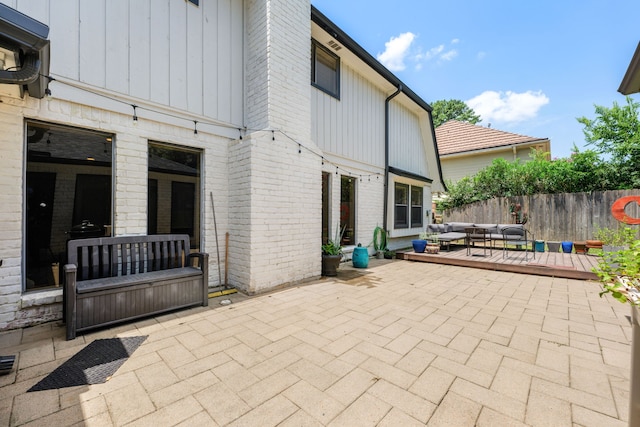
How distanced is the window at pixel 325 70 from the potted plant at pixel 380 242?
3.76 meters

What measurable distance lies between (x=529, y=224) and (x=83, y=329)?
11722 millimetres

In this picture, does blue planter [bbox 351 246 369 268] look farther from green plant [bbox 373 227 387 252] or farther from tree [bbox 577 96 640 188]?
→ tree [bbox 577 96 640 188]

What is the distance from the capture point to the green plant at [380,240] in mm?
7387

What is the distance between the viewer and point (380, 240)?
24.7ft

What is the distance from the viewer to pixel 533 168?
372 inches

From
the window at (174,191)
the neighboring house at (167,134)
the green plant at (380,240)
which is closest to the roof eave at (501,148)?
the green plant at (380,240)

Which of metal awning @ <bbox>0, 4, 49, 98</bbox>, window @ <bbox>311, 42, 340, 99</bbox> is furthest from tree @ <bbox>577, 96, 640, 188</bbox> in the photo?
metal awning @ <bbox>0, 4, 49, 98</bbox>

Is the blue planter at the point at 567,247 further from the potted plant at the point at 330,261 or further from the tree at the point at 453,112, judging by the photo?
the tree at the point at 453,112

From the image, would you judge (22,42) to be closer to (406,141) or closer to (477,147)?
(406,141)

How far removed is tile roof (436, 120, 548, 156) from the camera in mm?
12141

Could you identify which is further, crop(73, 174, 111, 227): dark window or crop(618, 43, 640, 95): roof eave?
crop(73, 174, 111, 227): dark window

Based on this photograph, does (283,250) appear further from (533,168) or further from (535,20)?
(533,168)

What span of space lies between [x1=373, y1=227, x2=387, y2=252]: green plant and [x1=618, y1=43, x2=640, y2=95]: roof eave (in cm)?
499

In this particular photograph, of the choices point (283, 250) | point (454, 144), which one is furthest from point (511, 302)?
point (454, 144)
